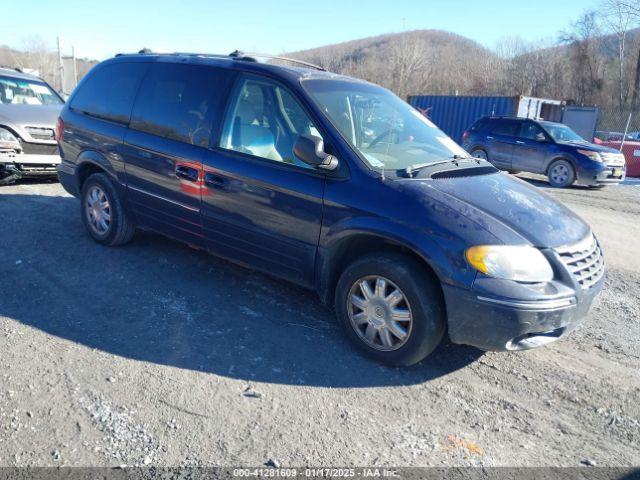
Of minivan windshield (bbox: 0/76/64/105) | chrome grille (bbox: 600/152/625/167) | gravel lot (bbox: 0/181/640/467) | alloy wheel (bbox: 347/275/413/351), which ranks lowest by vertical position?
gravel lot (bbox: 0/181/640/467)

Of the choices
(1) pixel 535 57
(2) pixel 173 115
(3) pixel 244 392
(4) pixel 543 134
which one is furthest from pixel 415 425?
(1) pixel 535 57

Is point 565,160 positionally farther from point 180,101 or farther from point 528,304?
point 528,304

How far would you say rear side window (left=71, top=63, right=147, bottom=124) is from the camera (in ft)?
16.3

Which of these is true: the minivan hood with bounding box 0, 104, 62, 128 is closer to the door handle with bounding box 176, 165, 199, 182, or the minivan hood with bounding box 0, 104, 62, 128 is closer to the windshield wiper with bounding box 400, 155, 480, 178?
the door handle with bounding box 176, 165, 199, 182

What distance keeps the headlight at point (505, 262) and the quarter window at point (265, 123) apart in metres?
1.38

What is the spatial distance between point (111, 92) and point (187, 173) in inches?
65.1

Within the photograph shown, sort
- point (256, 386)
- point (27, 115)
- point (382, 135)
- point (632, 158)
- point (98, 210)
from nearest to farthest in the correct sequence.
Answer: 1. point (256, 386)
2. point (382, 135)
3. point (98, 210)
4. point (27, 115)
5. point (632, 158)

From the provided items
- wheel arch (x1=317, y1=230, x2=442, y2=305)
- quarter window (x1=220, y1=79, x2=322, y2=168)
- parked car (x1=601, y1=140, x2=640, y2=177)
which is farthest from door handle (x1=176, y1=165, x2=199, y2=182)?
parked car (x1=601, y1=140, x2=640, y2=177)

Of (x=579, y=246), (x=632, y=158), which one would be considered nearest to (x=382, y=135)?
(x=579, y=246)

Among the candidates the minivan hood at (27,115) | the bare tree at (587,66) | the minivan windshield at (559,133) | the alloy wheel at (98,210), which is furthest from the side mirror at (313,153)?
the bare tree at (587,66)

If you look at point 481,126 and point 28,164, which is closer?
point 28,164

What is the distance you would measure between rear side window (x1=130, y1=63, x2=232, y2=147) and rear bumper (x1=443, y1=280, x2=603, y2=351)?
2416 millimetres

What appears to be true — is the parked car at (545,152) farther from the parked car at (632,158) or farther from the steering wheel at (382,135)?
the steering wheel at (382,135)

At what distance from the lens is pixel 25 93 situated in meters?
8.87
